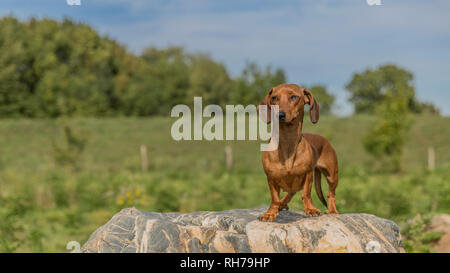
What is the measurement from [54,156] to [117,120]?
21826mm

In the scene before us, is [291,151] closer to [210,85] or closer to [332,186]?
[332,186]

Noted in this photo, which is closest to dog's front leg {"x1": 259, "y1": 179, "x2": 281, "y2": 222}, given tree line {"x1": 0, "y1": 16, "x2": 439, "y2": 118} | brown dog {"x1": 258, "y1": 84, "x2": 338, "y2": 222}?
brown dog {"x1": 258, "y1": 84, "x2": 338, "y2": 222}

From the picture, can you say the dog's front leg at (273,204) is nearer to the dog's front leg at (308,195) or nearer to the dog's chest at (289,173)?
the dog's chest at (289,173)

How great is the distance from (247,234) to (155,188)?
33.3 ft

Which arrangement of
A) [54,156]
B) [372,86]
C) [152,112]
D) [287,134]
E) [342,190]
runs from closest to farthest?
[287,134] → [342,190] → [54,156] → [152,112] → [372,86]

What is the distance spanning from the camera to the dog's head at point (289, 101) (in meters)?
3.80

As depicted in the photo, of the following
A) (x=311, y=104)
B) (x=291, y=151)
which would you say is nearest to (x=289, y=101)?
(x=311, y=104)

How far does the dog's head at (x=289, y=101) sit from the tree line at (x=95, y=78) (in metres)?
39.1

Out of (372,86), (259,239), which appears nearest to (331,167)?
(259,239)

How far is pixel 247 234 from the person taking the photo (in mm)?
4191

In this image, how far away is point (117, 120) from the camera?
1558 inches

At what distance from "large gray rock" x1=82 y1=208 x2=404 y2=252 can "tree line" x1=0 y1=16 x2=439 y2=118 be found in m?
38.4
